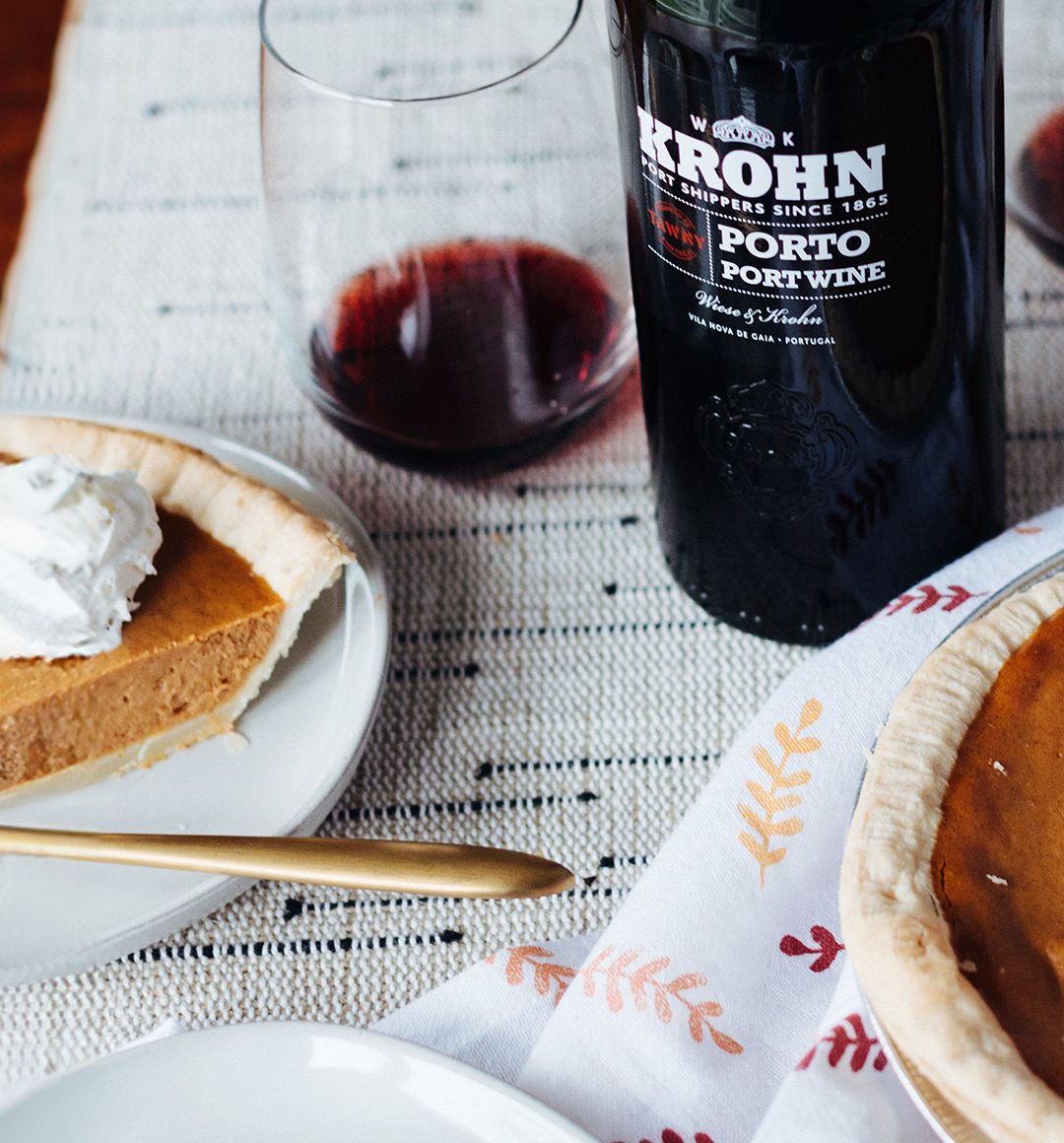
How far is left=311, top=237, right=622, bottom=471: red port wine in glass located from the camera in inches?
30.5

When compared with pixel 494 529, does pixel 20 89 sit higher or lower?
higher

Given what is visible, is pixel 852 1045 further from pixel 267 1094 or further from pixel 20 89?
pixel 20 89

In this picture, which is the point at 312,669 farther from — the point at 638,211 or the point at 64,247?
the point at 64,247

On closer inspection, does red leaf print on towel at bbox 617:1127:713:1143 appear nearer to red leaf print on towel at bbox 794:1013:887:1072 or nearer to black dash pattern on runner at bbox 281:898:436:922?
red leaf print on towel at bbox 794:1013:887:1072

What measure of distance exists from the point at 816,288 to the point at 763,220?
0.12ft

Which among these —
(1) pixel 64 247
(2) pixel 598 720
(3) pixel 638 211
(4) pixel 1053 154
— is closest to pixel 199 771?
(2) pixel 598 720

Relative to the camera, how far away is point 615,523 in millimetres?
806

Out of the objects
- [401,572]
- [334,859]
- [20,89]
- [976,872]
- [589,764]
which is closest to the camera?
[976,872]

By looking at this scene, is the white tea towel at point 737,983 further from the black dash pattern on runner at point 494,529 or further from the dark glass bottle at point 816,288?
the black dash pattern on runner at point 494,529

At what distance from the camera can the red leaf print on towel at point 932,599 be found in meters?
0.65

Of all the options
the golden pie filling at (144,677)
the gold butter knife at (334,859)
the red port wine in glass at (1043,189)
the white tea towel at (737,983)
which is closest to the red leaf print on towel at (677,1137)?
the white tea towel at (737,983)

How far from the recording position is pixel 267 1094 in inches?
20.3

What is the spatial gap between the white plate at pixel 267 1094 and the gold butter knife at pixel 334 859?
7cm

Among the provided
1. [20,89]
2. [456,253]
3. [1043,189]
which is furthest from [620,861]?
[20,89]
